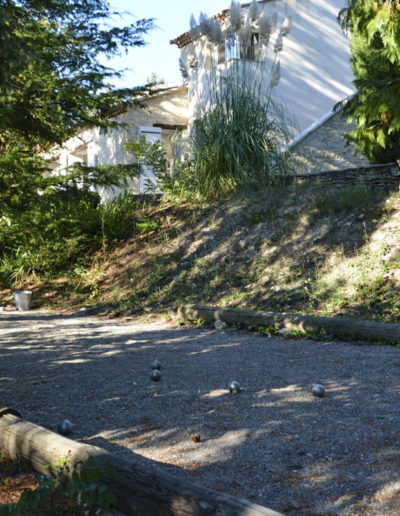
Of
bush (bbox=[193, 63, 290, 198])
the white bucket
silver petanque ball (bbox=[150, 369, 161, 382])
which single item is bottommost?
silver petanque ball (bbox=[150, 369, 161, 382])

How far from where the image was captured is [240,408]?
3520 mm

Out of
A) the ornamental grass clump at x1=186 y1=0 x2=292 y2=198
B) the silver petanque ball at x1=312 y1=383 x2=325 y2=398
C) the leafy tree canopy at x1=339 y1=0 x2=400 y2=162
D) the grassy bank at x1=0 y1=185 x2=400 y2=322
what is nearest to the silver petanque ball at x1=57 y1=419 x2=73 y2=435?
the silver petanque ball at x1=312 y1=383 x2=325 y2=398

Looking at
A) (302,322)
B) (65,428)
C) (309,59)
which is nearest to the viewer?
(65,428)

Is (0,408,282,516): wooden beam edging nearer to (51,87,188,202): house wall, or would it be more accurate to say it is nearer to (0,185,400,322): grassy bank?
(0,185,400,322): grassy bank

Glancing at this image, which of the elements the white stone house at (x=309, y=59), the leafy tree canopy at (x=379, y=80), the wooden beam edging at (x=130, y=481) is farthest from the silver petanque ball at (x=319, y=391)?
the white stone house at (x=309, y=59)

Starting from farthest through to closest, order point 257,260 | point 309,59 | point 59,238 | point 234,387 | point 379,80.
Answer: point 309,59
point 59,238
point 257,260
point 379,80
point 234,387

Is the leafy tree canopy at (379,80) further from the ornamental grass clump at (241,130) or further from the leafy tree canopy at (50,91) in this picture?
the leafy tree canopy at (50,91)

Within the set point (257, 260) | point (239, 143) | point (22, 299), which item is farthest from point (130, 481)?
point (239, 143)

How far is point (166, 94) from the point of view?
62.0 feet

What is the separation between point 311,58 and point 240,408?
15.9 metres

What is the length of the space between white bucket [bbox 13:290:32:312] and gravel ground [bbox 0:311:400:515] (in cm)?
340

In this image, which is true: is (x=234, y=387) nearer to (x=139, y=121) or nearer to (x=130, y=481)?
(x=130, y=481)

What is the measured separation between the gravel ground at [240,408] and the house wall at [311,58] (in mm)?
12771

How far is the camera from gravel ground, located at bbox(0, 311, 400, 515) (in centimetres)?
243
